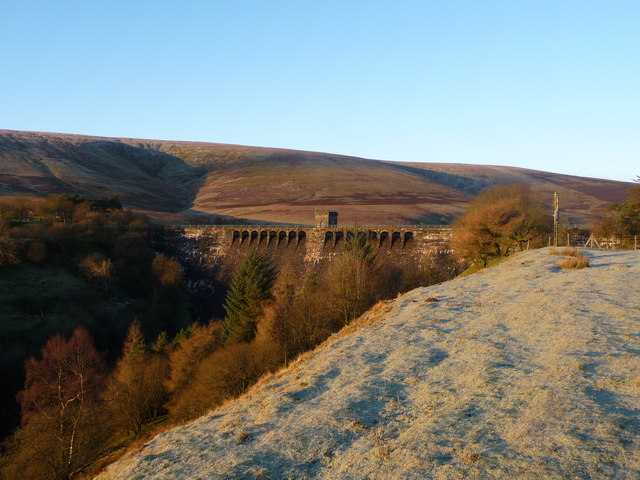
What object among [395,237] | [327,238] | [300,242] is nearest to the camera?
[395,237]

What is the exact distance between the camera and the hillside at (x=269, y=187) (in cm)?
12788

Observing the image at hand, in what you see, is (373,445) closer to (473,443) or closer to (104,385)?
(473,443)

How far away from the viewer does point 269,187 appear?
164 metres

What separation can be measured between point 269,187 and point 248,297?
124m

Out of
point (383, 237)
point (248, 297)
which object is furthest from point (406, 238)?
point (248, 297)

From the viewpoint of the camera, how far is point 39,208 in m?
83.2

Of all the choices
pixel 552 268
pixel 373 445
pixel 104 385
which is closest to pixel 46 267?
pixel 104 385

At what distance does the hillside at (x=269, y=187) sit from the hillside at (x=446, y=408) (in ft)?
303

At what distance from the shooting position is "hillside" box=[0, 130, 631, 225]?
12788 cm

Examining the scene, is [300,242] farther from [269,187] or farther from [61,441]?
[269,187]

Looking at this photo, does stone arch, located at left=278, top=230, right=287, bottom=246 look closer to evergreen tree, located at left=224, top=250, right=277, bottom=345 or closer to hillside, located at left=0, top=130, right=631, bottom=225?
evergreen tree, located at left=224, top=250, right=277, bottom=345

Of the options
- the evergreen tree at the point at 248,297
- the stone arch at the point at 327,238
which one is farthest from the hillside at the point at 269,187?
the evergreen tree at the point at 248,297

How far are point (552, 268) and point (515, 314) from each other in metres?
11.0

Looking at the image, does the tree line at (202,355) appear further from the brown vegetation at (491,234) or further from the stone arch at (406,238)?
the stone arch at (406,238)
